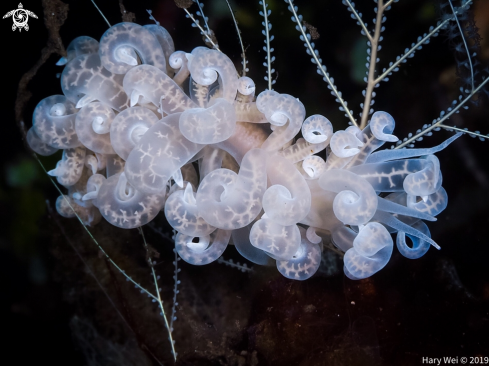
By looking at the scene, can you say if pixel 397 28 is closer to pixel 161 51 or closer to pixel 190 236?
pixel 161 51

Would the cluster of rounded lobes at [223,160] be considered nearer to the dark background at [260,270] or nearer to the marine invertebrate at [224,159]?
the marine invertebrate at [224,159]

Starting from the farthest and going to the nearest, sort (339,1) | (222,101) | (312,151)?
(339,1)
(312,151)
(222,101)

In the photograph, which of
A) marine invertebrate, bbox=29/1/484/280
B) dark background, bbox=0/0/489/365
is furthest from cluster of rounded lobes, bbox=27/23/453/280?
dark background, bbox=0/0/489/365

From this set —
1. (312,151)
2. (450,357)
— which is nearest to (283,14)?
(312,151)

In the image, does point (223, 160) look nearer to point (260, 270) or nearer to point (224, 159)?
point (224, 159)

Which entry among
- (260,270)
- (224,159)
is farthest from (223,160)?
(260,270)
